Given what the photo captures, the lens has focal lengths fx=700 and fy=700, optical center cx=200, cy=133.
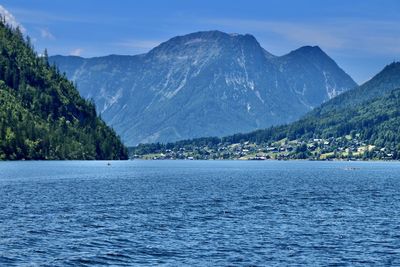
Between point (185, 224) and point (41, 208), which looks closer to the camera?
point (185, 224)

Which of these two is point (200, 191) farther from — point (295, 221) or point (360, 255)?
point (360, 255)

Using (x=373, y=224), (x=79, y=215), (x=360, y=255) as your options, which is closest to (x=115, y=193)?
(x=79, y=215)

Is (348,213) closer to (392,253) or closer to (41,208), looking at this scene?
(392,253)

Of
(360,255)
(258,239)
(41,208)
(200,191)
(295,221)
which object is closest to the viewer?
(360,255)

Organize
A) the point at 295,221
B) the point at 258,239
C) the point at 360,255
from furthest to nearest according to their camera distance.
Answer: the point at 295,221 → the point at 258,239 → the point at 360,255

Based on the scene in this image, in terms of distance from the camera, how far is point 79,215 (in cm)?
10300

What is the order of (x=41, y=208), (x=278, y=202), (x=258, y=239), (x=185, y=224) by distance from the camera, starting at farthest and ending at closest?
(x=278, y=202) < (x=41, y=208) < (x=185, y=224) < (x=258, y=239)

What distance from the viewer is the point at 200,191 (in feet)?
532

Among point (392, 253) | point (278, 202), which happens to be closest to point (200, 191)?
point (278, 202)

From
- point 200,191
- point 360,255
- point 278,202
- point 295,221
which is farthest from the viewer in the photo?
point 200,191

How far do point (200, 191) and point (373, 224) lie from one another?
66693 millimetres

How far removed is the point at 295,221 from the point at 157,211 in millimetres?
23139

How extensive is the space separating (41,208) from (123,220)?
741 inches

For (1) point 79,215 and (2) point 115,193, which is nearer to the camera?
(1) point 79,215
